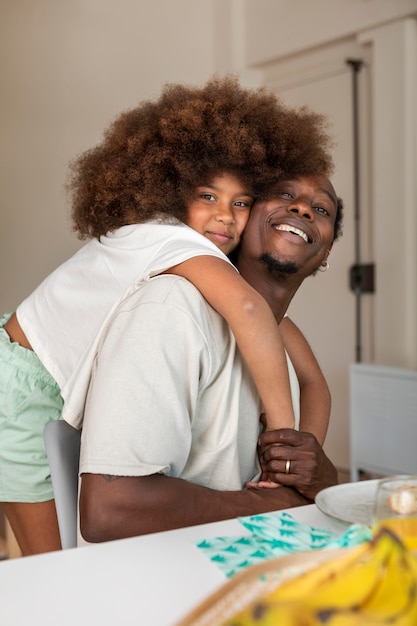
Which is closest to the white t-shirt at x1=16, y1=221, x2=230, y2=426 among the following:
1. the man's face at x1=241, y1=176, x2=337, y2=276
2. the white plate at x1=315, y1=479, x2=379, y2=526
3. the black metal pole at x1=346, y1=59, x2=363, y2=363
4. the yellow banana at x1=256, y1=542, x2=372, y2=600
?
the man's face at x1=241, y1=176, x2=337, y2=276

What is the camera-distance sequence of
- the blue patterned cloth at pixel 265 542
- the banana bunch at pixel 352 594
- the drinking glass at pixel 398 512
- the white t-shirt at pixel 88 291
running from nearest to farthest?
the banana bunch at pixel 352 594
the drinking glass at pixel 398 512
the blue patterned cloth at pixel 265 542
the white t-shirt at pixel 88 291

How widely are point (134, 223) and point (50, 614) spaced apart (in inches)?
39.4

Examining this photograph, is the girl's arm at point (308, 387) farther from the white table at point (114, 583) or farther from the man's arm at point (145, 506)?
the white table at point (114, 583)

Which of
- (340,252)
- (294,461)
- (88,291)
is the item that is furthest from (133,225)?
(340,252)

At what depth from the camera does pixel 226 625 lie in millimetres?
507

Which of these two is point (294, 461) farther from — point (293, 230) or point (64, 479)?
point (293, 230)

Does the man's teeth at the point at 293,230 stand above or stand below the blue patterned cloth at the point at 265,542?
above

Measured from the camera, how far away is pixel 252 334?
1411mm

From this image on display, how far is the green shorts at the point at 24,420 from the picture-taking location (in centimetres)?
179

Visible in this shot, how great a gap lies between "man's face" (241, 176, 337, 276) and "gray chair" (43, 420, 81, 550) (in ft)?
1.87

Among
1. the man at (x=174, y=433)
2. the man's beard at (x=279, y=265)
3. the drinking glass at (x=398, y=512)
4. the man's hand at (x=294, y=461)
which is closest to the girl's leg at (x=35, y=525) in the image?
the man at (x=174, y=433)

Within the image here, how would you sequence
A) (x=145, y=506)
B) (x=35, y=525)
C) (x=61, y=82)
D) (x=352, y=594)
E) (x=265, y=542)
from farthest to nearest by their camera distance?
(x=61, y=82)
(x=35, y=525)
(x=145, y=506)
(x=265, y=542)
(x=352, y=594)

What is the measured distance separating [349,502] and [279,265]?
0.66 m

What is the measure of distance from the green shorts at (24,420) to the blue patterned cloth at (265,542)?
Result: 0.85 meters
